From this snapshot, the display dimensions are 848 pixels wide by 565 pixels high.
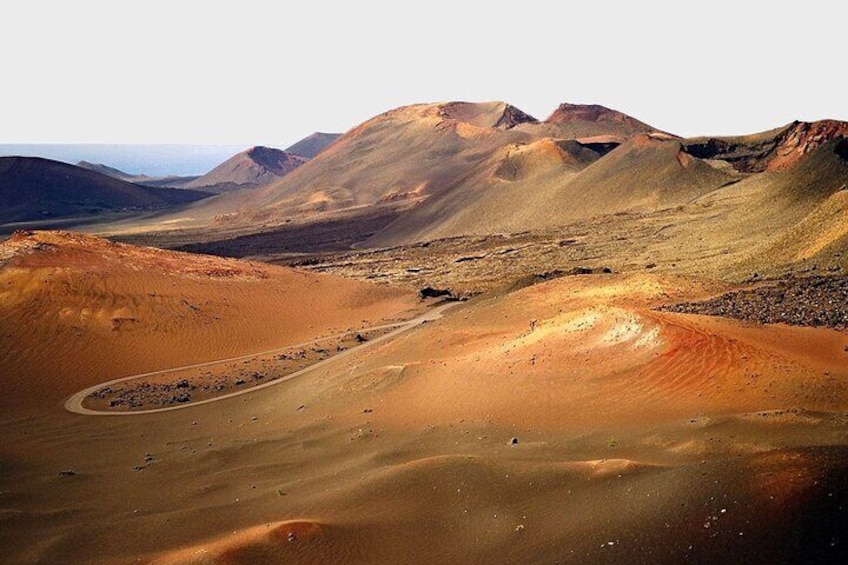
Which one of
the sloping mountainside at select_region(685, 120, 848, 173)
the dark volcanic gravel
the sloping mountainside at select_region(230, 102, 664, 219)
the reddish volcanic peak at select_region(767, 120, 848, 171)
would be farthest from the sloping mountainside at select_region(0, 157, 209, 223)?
the dark volcanic gravel

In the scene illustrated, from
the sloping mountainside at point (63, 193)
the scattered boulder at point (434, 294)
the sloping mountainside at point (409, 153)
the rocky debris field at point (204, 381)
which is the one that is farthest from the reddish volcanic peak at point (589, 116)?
the rocky debris field at point (204, 381)

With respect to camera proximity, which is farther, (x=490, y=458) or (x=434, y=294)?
(x=434, y=294)

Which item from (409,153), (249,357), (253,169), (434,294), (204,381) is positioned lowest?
(204,381)

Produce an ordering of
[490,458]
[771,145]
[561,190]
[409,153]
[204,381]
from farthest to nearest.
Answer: [409,153] → [771,145] → [561,190] → [204,381] → [490,458]

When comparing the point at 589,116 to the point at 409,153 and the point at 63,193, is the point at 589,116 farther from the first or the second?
the point at 63,193

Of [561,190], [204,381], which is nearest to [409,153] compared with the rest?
[561,190]

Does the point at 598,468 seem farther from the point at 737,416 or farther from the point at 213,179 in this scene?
the point at 213,179
